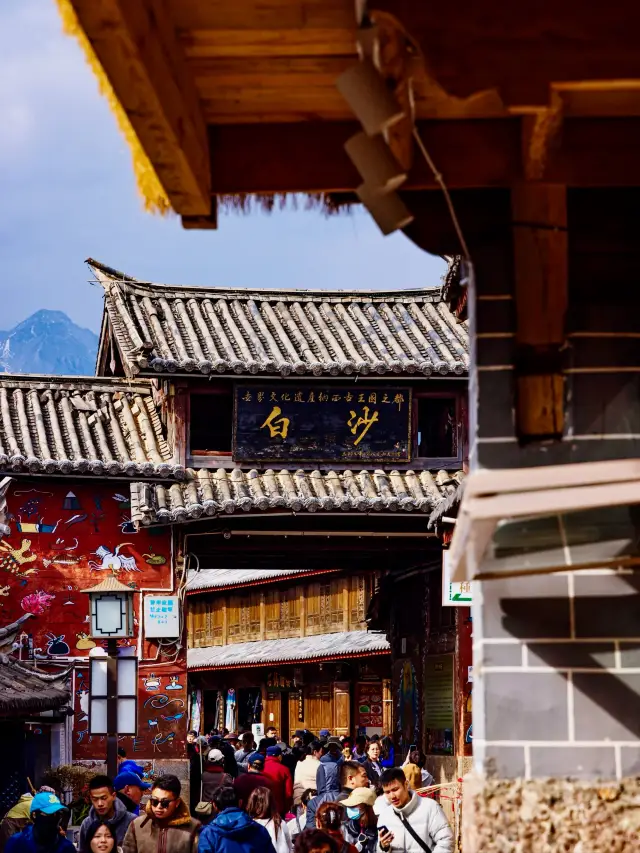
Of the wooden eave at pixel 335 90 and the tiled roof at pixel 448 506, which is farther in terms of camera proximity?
the tiled roof at pixel 448 506

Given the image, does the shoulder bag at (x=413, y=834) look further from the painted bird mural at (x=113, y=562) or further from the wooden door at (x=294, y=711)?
the wooden door at (x=294, y=711)

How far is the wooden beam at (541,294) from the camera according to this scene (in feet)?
18.1

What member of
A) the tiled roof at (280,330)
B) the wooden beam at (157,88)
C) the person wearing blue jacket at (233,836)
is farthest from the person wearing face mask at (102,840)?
the tiled roof at (280,330)

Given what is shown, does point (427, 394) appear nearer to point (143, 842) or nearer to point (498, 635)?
point (143, 842)

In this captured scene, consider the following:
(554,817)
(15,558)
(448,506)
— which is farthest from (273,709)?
(554,817)

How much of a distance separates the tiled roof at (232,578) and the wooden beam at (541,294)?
105 ft

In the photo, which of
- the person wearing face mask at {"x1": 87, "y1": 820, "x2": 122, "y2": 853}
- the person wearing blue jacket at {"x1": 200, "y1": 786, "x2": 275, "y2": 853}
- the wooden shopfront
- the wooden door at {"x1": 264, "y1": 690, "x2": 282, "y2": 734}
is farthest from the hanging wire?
the wooden door at {"x1": 264, "y1": 690, "x2": 282, "y2": 734}

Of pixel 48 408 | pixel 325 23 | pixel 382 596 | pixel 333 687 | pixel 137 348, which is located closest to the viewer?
pixel 325 23

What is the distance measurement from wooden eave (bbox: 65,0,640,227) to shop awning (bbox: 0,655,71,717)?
11.7m

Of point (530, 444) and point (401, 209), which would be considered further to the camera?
point (530, 444)

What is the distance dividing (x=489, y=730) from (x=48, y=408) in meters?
19.2

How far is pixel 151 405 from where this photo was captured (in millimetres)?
24094

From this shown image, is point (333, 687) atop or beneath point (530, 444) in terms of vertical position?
beneath

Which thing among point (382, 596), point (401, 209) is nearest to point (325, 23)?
point (401, 209)
